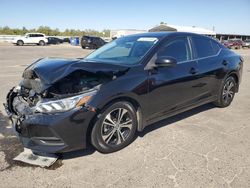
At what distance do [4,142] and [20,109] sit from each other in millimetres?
783

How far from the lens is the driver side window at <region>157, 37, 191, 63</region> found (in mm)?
4047

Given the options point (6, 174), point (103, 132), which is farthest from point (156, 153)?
point (6, 174)

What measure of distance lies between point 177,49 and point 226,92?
1992mm

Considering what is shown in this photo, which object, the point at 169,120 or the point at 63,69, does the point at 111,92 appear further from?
the point at 169,120

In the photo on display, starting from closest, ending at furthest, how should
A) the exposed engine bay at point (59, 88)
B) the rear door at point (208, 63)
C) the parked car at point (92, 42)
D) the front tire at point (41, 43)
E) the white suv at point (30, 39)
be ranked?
the exposed engine bay at point (59, 88)
the rear door at point (208, 63)
the parked car at point (92, 42)
the white suv at point (30, 39)
the front tire at point (41, 43)

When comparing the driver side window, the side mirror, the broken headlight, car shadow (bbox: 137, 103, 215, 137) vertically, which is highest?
the driver side window

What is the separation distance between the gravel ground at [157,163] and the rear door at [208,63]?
0.80m

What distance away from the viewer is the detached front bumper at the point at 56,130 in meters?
2.95

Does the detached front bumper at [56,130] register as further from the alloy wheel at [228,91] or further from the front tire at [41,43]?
the front tire at [41,43]

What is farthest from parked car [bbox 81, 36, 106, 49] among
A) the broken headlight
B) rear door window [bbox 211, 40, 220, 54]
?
the broken headlight

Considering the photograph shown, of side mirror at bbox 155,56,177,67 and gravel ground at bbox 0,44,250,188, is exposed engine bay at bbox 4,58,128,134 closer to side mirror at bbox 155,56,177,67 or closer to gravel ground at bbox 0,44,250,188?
side mirror at bbox 155,56,177,67

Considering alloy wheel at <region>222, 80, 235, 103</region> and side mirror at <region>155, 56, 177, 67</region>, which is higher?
side mirror at <region>155, 56, 177, 67</region>

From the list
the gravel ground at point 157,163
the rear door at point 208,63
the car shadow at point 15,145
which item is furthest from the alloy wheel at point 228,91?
the car shadow at point 15,145

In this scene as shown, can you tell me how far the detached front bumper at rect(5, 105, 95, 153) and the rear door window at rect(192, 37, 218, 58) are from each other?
8.45ft
